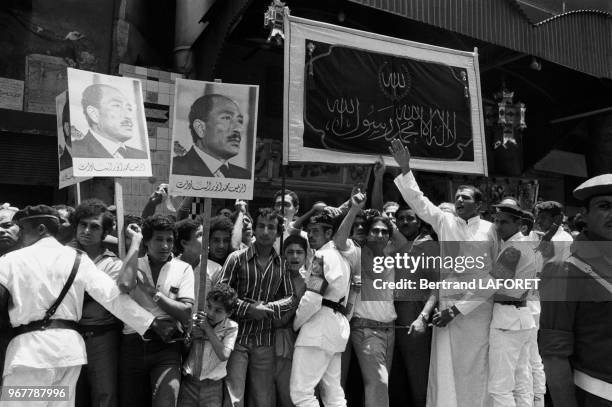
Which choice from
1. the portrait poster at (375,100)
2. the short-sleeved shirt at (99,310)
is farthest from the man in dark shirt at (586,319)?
the short-sleeved shirt at (99,310)

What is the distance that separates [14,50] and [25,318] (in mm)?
5505

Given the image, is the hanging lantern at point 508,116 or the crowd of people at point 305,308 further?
the hanging lantern at point 508,116

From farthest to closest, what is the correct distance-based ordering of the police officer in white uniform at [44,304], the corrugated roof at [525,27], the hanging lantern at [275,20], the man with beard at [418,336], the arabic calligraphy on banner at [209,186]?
the corrugated roof at [525,27], the hanging lantern at [275,20], the man with beard at [418,336], the arabic calligraphy on banner at [209,186], the police officer in white uniform at [44,304]

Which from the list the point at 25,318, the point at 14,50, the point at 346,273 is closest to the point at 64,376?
the point at 25,318

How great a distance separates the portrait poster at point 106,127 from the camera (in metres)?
4.12

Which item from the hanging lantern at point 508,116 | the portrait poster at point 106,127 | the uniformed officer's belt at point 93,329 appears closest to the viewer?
the uniformed officer's belt at point 93,329

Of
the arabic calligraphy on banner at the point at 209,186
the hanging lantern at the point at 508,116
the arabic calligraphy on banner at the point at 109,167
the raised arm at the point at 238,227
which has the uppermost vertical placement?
the hanging lantern at the point at 508,116

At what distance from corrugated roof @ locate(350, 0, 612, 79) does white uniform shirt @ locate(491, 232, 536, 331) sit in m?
4.24

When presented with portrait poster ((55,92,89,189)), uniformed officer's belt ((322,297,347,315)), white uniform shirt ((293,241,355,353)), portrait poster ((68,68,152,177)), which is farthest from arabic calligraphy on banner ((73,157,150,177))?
uniformed officer's belt ((322,297,347,315))

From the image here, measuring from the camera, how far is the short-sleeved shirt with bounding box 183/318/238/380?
139 inches

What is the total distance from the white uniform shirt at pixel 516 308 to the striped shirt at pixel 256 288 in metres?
1.53

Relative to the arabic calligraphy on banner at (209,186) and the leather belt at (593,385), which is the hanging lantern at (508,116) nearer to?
the arabic calligraphy on banner at (209,186)

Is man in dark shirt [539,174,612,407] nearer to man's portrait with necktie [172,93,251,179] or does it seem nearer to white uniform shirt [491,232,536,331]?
white uniform shirt [491,232,536,331]

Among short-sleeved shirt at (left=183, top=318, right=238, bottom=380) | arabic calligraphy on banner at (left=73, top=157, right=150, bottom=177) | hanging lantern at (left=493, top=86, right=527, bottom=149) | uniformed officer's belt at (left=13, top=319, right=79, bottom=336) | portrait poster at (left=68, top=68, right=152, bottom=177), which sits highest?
hanging lantern at (left=493, top=86, right=527, bottom=149)
